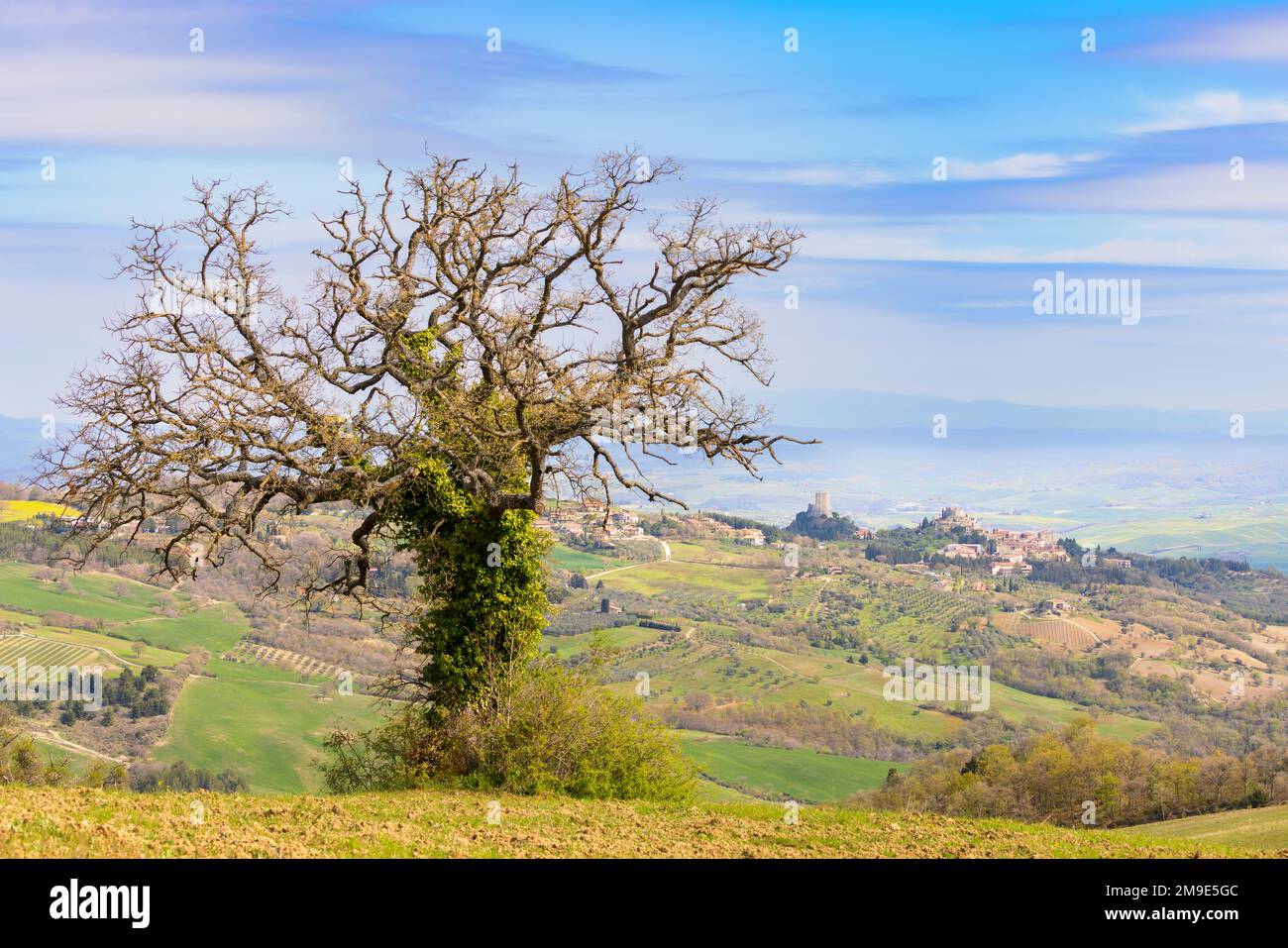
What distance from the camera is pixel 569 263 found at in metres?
23.1

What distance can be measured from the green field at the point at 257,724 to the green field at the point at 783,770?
1088 inches

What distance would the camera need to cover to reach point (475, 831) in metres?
15.0

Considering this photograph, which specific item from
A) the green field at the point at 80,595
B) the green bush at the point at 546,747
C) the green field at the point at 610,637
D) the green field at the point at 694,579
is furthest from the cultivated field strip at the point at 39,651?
the green bush at the point at 546,747

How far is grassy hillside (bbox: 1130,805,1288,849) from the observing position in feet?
59.2

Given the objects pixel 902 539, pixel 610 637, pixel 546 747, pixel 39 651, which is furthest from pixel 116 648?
pixel 902 539

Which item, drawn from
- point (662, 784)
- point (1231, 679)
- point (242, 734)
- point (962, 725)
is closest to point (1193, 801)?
point (662, 784)

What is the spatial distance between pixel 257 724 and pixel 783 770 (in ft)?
138

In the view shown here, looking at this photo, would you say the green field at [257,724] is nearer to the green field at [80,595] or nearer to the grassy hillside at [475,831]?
the green field at [80,595]

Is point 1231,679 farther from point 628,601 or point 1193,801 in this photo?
point 1193,801

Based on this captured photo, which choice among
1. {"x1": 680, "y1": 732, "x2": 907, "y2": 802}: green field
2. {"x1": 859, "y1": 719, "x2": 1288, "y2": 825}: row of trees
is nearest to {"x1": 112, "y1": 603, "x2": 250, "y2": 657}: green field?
{"x1": 680, "y1": 732, "x2": 907, "y2": 802}: green field

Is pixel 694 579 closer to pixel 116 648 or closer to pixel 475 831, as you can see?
pixel 116 648
